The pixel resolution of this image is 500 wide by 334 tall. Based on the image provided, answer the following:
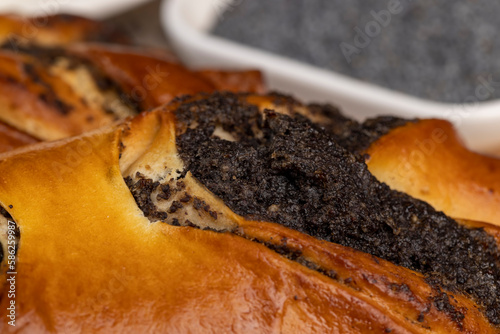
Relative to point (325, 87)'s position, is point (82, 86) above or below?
above

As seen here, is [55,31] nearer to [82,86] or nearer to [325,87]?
[82,86]

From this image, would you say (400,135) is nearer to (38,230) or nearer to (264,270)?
(264,270)

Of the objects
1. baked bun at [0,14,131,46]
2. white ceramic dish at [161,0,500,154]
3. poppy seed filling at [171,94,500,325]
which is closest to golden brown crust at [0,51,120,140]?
baked bun at [0,14,131,46]

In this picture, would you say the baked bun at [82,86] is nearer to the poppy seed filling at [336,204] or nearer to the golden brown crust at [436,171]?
the poppy seed filling at [336,204]

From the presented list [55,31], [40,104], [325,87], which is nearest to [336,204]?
[40,104]

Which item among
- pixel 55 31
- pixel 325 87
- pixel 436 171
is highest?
pixel 436 171

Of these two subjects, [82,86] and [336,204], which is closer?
[336,204]

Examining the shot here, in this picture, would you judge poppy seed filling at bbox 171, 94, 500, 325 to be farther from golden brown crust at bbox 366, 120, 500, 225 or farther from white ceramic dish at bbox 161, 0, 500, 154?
white ceramic dish at bbox 161, 0, 500, 154
